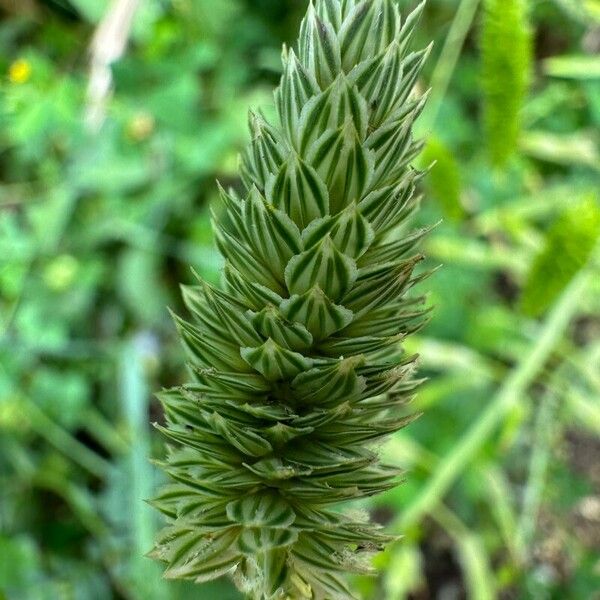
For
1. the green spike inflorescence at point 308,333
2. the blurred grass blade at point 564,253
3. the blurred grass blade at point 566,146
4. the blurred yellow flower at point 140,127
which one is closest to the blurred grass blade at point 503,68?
the blurred grass blade at point 564,253

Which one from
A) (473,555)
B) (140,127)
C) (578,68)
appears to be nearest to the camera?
(578,68)

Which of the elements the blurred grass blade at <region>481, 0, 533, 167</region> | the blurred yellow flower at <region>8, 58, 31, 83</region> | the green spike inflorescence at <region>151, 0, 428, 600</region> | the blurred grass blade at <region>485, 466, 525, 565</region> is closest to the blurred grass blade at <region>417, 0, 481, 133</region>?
the blurred grass blade at <region>481, 0, 533, 167</region>

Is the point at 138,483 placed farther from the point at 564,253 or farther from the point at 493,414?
the point at 564,253

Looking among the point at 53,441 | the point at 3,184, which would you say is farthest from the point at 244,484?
the point at 3,184

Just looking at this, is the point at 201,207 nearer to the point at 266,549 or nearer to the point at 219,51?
the point at 219,51

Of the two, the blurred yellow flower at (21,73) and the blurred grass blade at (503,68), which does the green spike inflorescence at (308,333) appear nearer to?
the blurred grass blade at (503,68)

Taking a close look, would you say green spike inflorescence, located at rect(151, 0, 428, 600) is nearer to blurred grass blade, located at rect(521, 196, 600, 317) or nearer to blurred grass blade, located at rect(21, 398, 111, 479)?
blurred grass blade, located at rect(521, 196, 600, 317)

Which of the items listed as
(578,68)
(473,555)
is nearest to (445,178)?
(578,68)
